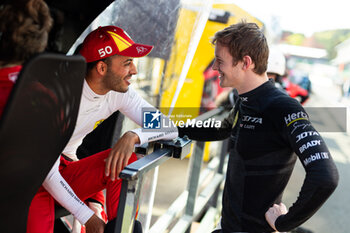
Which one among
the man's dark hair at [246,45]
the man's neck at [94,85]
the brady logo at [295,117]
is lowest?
the brady logo at [295,117]

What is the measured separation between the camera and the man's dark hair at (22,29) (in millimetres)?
868

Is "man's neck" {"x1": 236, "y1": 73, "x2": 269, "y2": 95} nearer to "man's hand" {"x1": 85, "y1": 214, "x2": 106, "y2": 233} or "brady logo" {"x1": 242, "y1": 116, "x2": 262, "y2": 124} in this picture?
"brady logo" {"x1": 242, "y1": 116, "x2": 262, "y2": 124}

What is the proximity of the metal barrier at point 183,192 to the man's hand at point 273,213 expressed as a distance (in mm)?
382

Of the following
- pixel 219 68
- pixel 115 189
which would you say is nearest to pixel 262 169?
pixel 219 68

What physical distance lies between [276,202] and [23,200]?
A: 2.90 feet

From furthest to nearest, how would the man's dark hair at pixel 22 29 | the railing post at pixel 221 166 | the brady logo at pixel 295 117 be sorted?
1. the railing post at pixel 221 166
2. the brady logo at pixel 295 117
3. the man's dark hair at pixel 22 29

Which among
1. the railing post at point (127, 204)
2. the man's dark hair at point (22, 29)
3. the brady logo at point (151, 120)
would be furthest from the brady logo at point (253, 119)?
the man's dark hair at point (22, 29)

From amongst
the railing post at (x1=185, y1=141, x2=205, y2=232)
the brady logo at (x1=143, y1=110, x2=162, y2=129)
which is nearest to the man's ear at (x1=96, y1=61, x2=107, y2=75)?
the brady logo at (x1=143, y1=110, x2=162, y2=129)

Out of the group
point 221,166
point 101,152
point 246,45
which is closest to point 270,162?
point 246,45

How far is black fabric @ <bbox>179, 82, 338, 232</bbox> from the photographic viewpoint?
42.4 inches

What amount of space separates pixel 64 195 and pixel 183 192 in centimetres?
173

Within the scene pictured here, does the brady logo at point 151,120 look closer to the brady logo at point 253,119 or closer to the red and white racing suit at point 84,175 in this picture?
the red and white racing suit at point 84,175

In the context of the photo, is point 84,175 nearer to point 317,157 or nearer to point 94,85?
point 94,85

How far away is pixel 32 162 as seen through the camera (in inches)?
32.4
